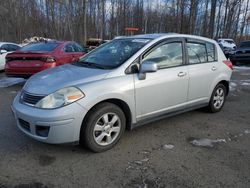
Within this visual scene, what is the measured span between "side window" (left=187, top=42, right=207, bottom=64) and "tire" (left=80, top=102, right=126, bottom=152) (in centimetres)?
186

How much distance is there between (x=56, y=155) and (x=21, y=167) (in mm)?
481

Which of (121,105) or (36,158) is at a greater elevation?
(121,105)

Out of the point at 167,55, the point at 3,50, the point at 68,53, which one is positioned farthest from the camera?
the point at 3,50

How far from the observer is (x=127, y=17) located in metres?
52.1

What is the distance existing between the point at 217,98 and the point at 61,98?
3.53 m

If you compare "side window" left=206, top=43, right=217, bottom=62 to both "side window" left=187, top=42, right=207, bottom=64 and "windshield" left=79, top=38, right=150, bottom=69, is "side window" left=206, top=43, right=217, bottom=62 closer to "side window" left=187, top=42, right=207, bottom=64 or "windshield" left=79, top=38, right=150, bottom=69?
"side window" left=187, top=42, right=207, bottom=64

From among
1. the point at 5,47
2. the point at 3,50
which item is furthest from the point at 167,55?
the point at 5,47

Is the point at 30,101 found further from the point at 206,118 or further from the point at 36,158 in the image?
the point at 206,118

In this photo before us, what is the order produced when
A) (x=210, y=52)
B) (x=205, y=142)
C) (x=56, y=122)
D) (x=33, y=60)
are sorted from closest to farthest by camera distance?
(x=56, y=122), (x=205, y=142), (x=210, y=52), (x=33, y=60)

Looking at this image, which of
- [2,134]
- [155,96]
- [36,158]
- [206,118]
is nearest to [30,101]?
[36,158]

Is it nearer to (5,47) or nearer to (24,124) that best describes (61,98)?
(24,124)

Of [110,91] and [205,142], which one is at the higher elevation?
[110,91]

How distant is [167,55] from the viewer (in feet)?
14.0

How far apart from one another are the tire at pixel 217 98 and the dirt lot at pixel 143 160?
68 centimetres
